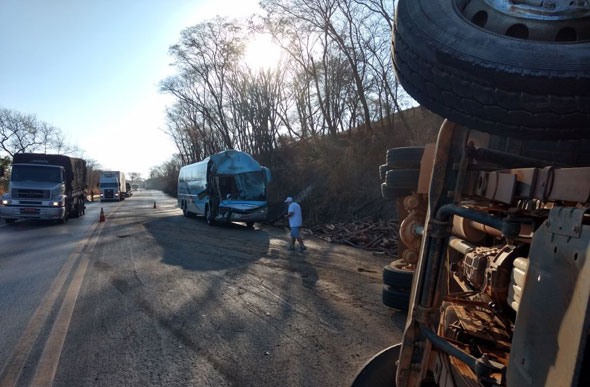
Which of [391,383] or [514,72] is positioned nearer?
[514,72]


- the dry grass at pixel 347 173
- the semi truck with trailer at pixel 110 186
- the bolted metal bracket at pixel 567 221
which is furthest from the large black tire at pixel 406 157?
the semi truck with trailer at pixel 110 186

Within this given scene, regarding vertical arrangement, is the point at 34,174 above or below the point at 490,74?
below

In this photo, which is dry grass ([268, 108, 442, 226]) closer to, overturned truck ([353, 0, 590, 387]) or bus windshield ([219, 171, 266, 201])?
bus windshield ([219, 171, 266, 201])

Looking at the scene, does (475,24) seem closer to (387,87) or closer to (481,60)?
(481,60)

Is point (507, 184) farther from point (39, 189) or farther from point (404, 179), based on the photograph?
point (39, 189)

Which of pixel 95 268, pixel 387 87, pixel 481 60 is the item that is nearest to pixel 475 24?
pixel 481 60

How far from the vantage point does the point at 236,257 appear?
1065 cm

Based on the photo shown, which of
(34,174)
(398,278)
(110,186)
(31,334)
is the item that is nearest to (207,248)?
(31,334)

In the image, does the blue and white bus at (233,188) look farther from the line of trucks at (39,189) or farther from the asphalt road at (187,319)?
the asphalt road at (187,319)

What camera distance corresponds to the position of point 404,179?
392cm

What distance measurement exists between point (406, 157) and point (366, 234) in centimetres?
1092

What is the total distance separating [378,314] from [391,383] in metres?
3.13

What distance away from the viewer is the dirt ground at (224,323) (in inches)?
156

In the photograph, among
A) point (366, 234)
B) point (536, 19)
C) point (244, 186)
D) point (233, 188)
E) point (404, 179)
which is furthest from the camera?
point (233, 188)
